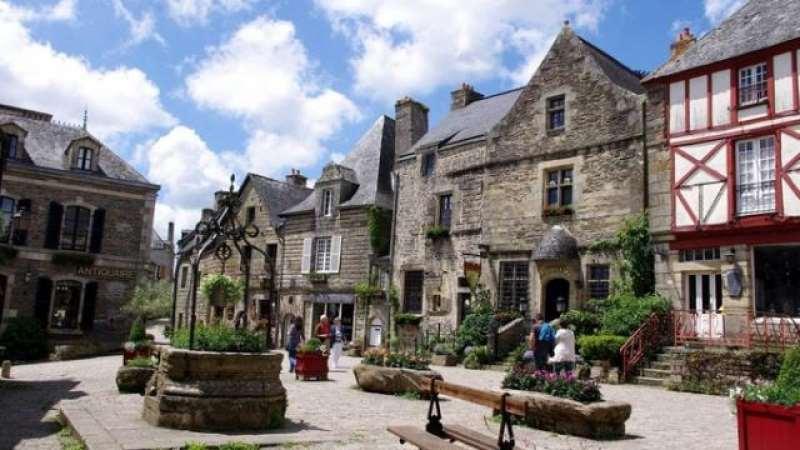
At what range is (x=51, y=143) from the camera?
26047 millimetres

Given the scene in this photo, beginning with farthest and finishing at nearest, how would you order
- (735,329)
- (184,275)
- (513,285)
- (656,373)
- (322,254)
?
1. (184,275)
2. (322,254)
3. (513,285)
4. (735,329)
5. (656,373)

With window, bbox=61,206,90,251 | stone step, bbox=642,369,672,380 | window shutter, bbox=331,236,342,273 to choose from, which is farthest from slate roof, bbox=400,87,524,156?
window, bbox=61,206,90,251

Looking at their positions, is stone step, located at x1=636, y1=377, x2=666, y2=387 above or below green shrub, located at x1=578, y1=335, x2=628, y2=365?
below

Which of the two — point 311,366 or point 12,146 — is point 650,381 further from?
point 12,146

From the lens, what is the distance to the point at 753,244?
14.6m

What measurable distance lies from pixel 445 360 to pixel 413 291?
546 centimetres

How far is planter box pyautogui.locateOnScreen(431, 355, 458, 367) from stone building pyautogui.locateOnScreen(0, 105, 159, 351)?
491 inches

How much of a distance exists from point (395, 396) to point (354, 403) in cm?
127

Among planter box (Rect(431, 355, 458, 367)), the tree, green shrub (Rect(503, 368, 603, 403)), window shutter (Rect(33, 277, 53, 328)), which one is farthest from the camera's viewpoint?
the tree

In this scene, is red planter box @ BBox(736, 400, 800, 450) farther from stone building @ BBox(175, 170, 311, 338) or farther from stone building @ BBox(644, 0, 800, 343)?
stone building @ BBox(175, 170, 311, 338)

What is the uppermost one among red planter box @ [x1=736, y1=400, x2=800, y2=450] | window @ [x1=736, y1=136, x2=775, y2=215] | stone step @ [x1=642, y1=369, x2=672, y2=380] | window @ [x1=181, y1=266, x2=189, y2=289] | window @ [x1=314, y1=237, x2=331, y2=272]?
window @ [x1=736, y1=136, x2=775, y2=215]

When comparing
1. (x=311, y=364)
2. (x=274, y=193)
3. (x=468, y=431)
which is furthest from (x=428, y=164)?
(x=468, y=431)

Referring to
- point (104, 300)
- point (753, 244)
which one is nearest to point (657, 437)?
point (753, 244)

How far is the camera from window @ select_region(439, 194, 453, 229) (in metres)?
22.8
